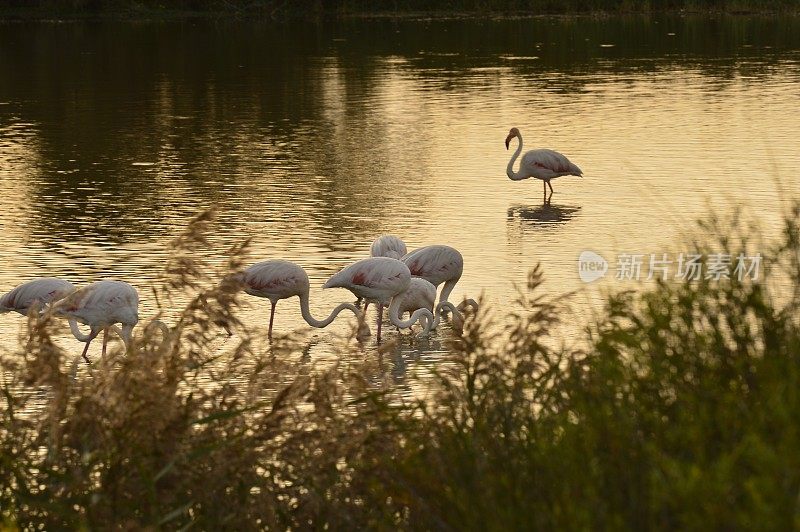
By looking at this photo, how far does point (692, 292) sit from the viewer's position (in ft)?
16.1

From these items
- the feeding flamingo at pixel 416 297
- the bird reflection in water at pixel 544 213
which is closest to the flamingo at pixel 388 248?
the feeding flamingo at pixel 416 297

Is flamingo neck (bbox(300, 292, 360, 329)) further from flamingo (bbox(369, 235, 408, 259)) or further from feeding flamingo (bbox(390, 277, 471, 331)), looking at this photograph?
flamingo (bbox(369, 235, 408, 259))

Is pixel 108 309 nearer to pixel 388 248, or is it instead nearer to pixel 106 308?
pixel 106 308

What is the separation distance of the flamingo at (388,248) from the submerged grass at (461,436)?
4.82m

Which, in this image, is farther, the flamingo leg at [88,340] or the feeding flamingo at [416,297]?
the feeding flamingo at [416,297]

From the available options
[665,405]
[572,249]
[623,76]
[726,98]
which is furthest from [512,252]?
[623,76]

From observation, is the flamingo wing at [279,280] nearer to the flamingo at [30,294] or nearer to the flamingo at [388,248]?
the flamingo at [388,248]

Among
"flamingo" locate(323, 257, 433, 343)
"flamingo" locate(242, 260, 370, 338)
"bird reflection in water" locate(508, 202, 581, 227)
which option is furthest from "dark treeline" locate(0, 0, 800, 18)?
"flamingo" locate(242, 260, 370, 338)

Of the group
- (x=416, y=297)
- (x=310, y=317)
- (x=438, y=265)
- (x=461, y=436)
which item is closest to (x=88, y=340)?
(x=310, y=317)

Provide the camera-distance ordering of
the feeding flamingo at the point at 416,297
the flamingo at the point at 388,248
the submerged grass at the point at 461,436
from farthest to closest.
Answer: the flamingo at the point at 388,248, the feeding flamingo at the point at 416,297, the submerged grass at the point at 461,436

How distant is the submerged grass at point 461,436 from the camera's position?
423 cm

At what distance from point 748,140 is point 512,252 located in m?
7.47

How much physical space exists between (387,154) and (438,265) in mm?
8445

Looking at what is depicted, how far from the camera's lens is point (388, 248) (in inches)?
431
